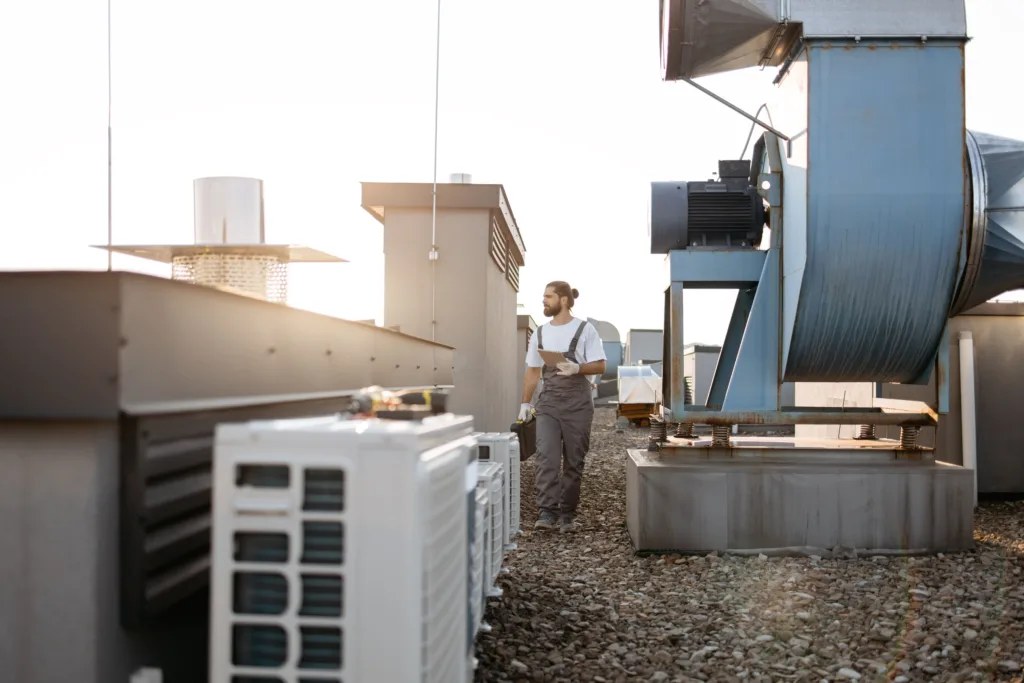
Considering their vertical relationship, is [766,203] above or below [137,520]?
above

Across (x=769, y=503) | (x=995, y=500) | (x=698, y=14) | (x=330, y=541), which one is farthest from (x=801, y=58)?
(x=330, y=541)

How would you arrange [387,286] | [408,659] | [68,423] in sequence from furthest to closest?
[387,286]
[68,423]
[408,659]

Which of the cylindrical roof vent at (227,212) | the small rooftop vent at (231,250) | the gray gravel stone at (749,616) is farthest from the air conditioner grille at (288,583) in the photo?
the cylindrical roof vent at (227,212)

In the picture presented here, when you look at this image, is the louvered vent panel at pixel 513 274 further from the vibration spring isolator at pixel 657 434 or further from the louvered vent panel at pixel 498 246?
the vibration spring isolator at pixel 657 434

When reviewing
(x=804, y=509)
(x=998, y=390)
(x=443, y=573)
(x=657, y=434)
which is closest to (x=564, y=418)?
(x=657, y=434)

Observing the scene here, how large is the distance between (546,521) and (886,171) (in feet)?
10.9

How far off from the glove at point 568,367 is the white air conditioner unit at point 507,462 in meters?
0.80

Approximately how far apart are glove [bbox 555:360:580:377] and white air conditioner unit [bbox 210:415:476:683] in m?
4.67

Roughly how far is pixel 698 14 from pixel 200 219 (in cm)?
373

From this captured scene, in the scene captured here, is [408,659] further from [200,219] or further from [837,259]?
[837,259]

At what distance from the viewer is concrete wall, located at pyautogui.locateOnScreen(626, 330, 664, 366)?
1282 inches

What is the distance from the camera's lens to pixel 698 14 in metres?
6.28

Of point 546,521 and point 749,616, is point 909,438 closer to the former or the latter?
point 749,616

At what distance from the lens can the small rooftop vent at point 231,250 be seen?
4059 mm
